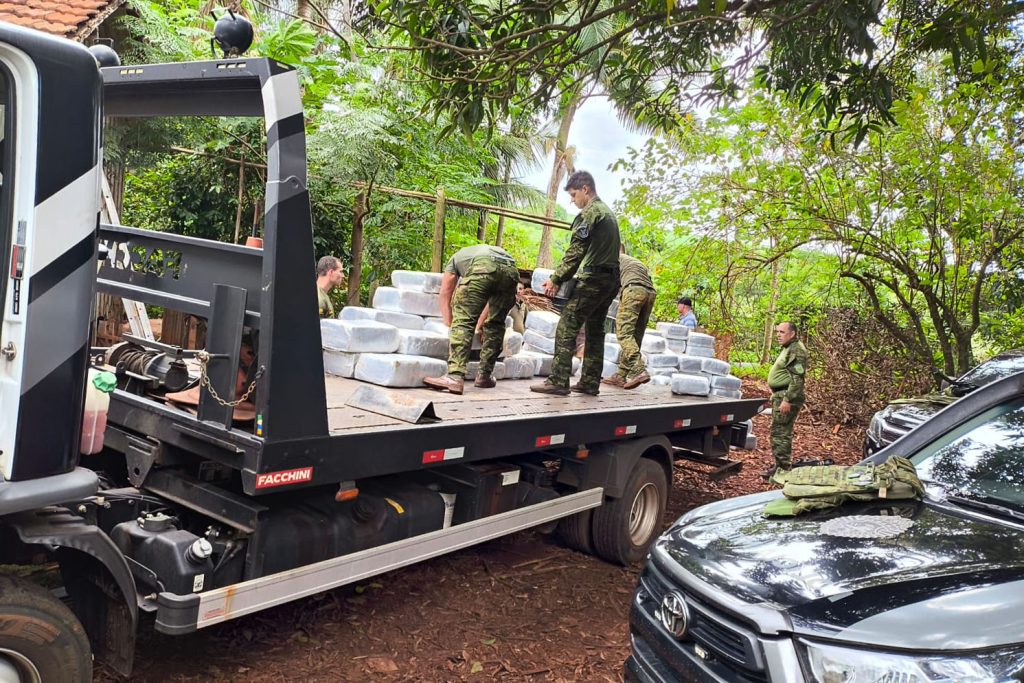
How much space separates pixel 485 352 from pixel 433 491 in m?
1.85

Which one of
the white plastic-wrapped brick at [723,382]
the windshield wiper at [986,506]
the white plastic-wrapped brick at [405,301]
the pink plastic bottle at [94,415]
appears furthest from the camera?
the white plastic-wrapped brick at [723,382]

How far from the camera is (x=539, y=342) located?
25.3 ft

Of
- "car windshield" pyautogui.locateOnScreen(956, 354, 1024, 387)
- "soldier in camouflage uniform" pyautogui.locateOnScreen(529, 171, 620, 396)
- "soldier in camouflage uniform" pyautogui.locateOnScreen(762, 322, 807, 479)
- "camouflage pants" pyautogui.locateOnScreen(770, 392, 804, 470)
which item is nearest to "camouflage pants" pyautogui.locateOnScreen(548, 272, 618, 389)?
"soldier in camouflage uniform" pyautogui.locateOnScreen(529, 171, 620, 396)

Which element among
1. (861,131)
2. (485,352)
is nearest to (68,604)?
(485,352)

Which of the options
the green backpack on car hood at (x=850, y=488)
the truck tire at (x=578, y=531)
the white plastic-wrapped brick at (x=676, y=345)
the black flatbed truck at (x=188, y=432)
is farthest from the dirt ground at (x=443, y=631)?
the white plastic-wrapped brick at (x=676, y=345)

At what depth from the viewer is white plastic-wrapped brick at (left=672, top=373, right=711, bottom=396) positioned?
784cm

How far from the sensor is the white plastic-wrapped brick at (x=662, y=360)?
8391 mm

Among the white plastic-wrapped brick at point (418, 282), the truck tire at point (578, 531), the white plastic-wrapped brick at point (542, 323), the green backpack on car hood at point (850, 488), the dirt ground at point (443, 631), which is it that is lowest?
the dirt ground at point (443, 631)

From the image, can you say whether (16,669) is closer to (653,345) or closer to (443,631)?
(443,631)

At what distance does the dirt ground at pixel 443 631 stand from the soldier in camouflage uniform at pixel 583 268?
1459mm

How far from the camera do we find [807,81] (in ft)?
21.9

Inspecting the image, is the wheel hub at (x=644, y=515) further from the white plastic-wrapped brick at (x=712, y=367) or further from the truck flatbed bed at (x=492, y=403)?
the white plastic-wrapped brick at (x=712, y=367)

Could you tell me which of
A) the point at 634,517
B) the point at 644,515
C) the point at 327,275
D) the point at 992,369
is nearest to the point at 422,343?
the point at 327,275

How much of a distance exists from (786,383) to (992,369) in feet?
7.06
